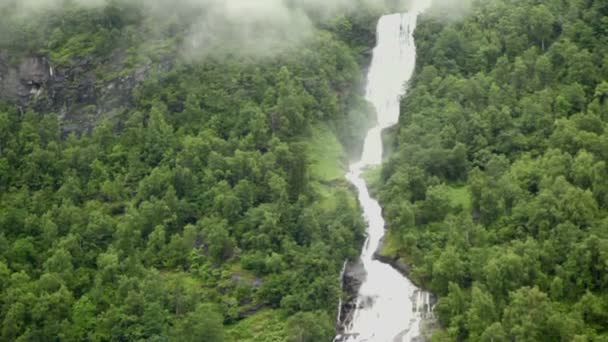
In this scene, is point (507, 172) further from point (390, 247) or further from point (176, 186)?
point (176, 186)

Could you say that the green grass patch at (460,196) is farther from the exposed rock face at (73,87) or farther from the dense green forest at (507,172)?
the exposed rock face at (73,87)

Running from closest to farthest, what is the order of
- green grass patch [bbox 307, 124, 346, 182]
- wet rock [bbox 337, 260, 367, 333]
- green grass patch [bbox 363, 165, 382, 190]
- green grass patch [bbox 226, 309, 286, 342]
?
green grass patch [bbox 226, 309, 286, 342] → wet rock [bbox 337, 260, 367, 333] → green grass patch [bbox 363, 165, 382, 190] → green grass patch [bbox 307, 124, 346, 182]

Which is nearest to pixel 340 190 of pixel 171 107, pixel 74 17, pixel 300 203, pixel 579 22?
pixel 300 203

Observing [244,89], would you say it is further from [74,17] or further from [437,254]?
[437,254]

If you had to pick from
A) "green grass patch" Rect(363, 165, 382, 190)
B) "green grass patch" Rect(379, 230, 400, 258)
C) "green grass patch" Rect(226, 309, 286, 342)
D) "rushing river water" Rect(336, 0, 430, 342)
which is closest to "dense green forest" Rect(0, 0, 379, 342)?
"green grass patch" Rect(226, 309, 286, 342)

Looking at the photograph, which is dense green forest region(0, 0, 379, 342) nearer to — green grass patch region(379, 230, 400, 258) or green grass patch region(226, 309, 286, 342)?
green grass patch region(226, 309, 286, 342)

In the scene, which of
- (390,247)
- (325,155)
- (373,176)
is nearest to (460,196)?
(390,247)
